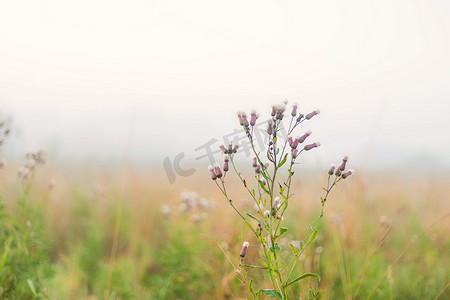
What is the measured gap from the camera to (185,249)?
290 centimetres

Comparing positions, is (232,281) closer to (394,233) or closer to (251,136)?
(251,136)

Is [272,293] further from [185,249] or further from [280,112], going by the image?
[185,249]

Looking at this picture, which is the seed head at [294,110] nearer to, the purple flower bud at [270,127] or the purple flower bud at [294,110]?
the purple flower bud at [294,110]

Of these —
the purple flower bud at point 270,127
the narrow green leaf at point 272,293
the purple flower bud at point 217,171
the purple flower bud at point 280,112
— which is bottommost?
the narrow green leaf at point 272,293

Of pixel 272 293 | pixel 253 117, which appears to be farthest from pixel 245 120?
pixel 272 293

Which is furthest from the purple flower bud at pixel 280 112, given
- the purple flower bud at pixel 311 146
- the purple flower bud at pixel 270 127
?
the purple flower bud at pixel 311 146

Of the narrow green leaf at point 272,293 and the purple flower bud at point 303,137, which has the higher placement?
the purple flower bud at point 303,137

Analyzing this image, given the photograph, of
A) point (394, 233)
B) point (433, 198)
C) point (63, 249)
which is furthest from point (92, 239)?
point (433, 198)

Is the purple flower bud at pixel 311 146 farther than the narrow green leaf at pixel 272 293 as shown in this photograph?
Yes

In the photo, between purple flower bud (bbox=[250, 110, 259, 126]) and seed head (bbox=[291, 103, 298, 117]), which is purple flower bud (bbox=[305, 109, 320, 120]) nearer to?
seed head (bbox=[291, 103, 298, 117])

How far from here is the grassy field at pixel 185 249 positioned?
222 cm

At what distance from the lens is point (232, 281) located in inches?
109

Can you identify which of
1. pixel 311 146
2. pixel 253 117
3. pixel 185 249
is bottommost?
pixel 185 249

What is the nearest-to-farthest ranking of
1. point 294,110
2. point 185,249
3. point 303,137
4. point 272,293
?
point 272,293 → point 303,137 → point 294,110 → point 185,249
